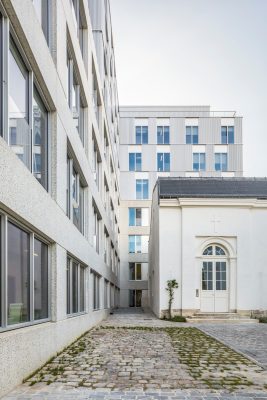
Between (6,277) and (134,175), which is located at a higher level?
(134,175)

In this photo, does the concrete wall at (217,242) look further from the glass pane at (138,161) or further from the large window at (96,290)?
the glass pane at (138,161)

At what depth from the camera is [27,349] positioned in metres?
6.68

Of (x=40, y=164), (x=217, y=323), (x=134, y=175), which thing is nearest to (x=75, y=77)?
(x=40, y=164)

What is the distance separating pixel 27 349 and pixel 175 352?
426 cm

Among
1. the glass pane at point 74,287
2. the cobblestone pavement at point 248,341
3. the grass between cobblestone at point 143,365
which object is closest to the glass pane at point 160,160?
the cobblestone pavement at point 248,341

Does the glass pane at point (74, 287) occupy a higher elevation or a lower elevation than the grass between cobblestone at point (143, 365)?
higher

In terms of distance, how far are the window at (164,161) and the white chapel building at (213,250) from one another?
83.6 feet

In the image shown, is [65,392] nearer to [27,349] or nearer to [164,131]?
[27,349]

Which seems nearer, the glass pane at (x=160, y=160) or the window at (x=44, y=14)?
the window at (x=44, y=14)

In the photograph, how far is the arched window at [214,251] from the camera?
20.6 metres

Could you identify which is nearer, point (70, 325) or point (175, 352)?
point (175, 352)

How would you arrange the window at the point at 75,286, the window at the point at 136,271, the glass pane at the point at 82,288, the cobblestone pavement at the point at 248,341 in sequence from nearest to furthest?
the cobblestone pavement at the point at 248,341 → the window at the point at 75,286 → the glass pane at the point at 82,288 → the window at the point at 136,271

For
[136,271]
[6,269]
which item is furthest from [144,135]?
[6,269]

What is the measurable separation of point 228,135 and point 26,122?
4157 centimetres
